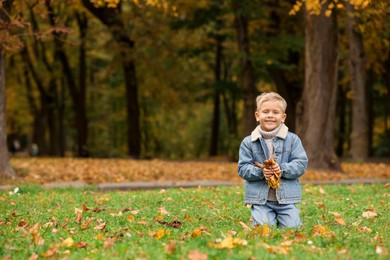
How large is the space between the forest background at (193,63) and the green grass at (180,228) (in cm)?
464

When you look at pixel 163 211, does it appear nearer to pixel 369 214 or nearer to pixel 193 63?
pixel 369 214

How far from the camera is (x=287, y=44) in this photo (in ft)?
75.0

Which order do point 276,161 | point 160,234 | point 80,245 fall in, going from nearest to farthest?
point 80,245 < point 160,234 < point 276,161

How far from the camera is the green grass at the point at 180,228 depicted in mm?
4727

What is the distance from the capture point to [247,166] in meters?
6.16

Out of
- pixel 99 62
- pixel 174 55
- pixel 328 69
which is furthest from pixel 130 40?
pixel 99 62

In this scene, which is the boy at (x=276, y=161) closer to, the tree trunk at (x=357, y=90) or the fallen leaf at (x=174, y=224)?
the fallen leaf at (x=174, y=224)

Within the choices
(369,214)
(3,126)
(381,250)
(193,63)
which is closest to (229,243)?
(381,250)

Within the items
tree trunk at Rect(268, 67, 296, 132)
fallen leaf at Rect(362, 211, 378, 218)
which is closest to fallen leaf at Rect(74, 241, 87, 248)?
fallen leaf at Rect(362, 211, 378, 218)

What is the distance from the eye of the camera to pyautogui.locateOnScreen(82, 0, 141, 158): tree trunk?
24859 mm

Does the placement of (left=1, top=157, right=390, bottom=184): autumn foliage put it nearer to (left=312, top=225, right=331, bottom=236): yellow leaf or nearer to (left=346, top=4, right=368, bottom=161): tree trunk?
(left=346, top=4, right=368, bottom=161): tree trunk

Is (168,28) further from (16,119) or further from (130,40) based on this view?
(16,119)

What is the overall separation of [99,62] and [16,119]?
900 centimetres

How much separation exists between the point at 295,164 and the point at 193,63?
99.6ft
